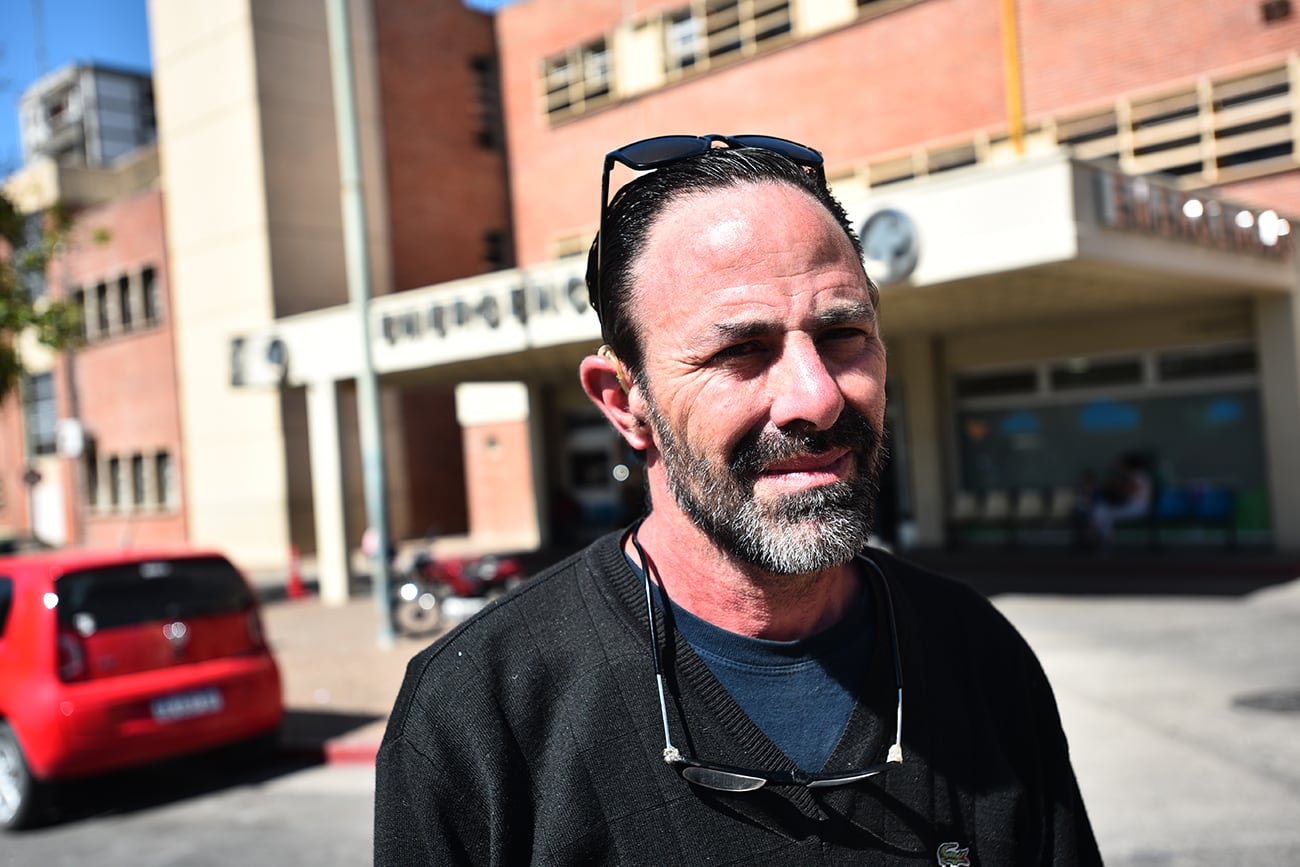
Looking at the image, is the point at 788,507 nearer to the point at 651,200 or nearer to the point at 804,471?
the point at 804,471

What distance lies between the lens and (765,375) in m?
1.67

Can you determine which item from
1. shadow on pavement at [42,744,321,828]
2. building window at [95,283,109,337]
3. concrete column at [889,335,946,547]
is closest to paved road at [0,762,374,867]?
shadow on pavement at [42,744,321,828]

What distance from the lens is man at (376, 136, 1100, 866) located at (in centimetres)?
158

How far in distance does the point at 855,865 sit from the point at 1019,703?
467 mm

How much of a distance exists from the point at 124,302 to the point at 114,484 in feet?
17.6

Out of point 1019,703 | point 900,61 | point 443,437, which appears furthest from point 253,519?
point 1019,703

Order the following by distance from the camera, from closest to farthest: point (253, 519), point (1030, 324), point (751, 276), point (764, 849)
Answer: point (764, 849) → point (751, 276) → point (1030, 324) → point (253, 519)

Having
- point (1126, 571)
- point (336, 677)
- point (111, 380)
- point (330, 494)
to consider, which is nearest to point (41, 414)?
point (111, 380)

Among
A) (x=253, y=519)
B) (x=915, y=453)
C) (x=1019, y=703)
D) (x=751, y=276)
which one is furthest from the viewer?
(x=253, y=519)

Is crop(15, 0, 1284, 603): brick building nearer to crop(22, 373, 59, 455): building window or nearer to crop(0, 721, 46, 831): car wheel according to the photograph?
crop(22, 373, 59, 455): building window

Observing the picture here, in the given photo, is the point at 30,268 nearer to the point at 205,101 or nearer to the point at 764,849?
the point at 205,101

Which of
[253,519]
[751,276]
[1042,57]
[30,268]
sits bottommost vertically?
[253,519]

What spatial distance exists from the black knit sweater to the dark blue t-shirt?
0.03 meters

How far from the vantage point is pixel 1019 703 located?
74.6 inches
